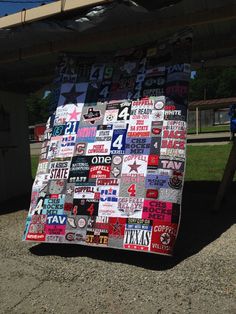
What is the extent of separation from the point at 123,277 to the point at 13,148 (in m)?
5.49

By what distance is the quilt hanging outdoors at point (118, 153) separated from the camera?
508 centimetres

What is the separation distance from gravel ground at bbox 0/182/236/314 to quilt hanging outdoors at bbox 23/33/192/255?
0.21 m

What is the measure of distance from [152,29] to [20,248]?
311cm

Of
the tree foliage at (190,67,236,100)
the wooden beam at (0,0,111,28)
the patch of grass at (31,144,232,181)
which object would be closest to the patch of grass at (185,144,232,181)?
the patch of grass at (31,144,232,181)

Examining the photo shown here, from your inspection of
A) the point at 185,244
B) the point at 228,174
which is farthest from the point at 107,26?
the point at 185,244

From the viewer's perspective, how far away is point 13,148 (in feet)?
30.7

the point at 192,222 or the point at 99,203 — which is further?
the point at 192,222

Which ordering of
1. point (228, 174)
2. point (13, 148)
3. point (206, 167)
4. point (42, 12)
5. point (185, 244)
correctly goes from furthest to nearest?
point (206, 167) → point (13, 148) → point (228, 174) → point (42, 12) → point (185, 244)

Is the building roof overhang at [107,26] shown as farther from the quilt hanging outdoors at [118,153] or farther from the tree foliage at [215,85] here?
the tree foliage at [215,85]

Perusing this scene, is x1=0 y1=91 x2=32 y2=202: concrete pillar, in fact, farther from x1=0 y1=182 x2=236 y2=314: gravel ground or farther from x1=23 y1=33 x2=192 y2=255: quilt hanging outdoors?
x1=0 y1=182 x2=236 y2=314: gravel ground

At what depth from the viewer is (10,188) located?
9.30 m

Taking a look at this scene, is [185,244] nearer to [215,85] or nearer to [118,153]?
[118,153]

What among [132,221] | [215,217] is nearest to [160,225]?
[132,221]

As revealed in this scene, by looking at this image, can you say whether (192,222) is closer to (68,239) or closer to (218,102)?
(68,239)
